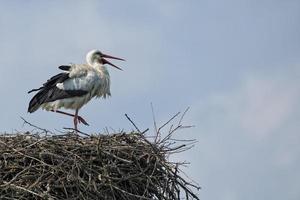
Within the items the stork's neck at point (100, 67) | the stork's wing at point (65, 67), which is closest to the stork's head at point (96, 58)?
the stork's neck at point (100, 67)

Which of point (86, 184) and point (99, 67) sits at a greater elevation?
point (99, 67)

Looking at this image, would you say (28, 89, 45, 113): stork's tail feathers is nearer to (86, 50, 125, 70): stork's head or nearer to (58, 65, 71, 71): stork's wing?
(58, 65, 71, 71): stork's wing

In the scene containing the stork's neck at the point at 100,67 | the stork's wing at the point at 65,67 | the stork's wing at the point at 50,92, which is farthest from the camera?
the stork's neck at the point at 100,67

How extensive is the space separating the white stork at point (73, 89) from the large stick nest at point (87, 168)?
240 centimetres

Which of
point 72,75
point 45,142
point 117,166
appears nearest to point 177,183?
point 117,166

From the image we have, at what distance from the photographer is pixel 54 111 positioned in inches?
497

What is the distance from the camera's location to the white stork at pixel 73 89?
1218cm

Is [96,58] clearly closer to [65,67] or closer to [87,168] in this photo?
[65,67]

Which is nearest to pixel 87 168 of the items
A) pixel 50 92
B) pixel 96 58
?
pixel 50 92

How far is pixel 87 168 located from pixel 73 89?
310 centimetres

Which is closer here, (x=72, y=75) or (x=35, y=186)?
(x=35, y=186)

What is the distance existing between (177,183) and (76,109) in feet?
11.3

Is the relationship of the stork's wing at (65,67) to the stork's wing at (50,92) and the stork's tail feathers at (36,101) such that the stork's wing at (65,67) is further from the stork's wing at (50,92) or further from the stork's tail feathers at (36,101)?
the stork's tail feathers at (36,101)

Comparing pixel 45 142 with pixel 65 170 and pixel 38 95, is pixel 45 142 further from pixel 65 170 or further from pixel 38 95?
pixel 38 95
